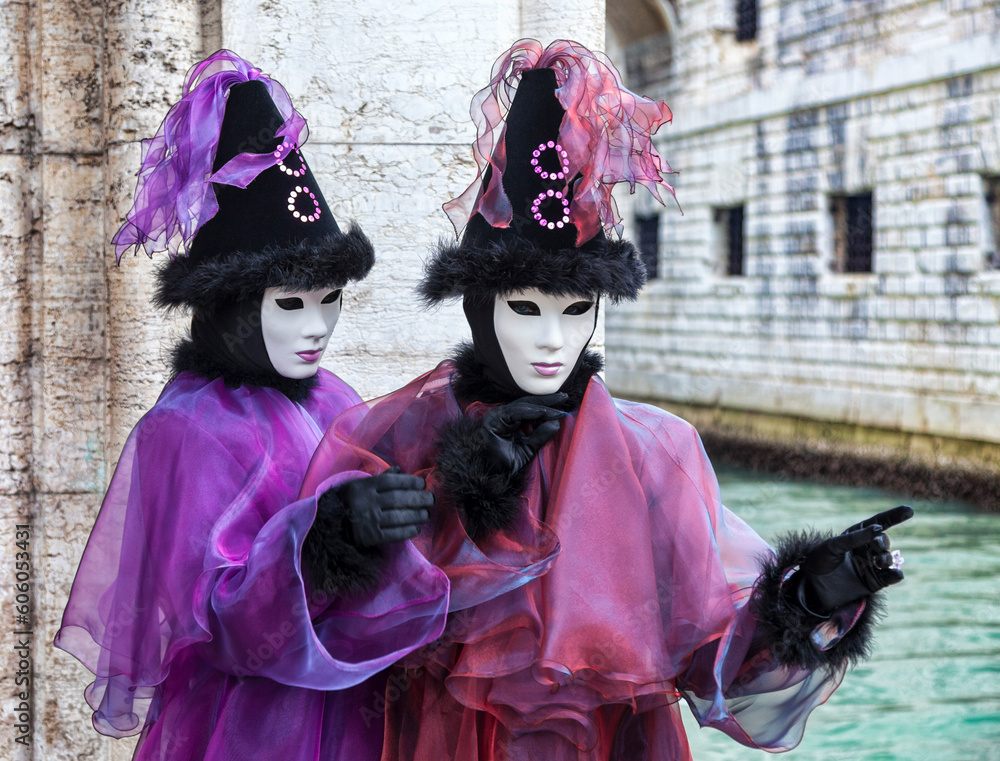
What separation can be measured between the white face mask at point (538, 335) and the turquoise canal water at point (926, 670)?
2.83 meters

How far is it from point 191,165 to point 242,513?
64cm

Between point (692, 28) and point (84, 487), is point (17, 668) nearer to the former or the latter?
point (84, 487)

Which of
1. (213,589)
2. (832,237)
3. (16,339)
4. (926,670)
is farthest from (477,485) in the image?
(832,237)

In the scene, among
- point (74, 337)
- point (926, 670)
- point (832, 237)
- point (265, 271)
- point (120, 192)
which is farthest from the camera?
point (832, 237)

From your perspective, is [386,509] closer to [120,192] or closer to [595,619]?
[595,619]

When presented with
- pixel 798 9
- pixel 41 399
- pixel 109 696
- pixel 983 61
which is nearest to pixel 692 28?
pixel 798 9

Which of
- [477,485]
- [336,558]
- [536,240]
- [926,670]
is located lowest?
[926,670]

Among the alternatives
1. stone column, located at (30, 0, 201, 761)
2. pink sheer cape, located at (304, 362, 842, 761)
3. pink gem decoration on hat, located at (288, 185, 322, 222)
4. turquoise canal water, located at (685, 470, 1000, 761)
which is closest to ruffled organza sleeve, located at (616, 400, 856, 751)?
pink sheer cape, located at (304, 362, 842, 761)

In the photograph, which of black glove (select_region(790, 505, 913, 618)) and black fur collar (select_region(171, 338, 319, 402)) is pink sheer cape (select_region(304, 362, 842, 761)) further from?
black fur collar (select_region(171, 338, 319, 402))

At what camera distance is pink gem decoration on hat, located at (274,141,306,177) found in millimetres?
1785

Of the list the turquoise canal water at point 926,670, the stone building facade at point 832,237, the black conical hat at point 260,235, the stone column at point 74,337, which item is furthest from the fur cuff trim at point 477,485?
the stone building facade at point 832,237

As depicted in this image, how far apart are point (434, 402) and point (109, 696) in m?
0.79

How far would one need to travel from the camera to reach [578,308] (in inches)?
64.6

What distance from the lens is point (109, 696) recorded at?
178 centimetres
